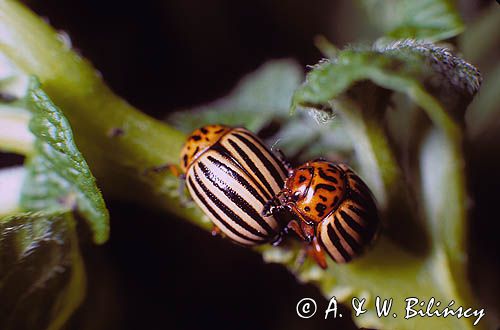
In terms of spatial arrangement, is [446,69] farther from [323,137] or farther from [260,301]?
[260,301]

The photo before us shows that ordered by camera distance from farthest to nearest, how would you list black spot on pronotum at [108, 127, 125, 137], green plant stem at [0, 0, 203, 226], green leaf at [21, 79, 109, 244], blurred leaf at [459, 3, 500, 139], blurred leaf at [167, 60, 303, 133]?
blurred leaf at [459, 3, 500, 139], blurred leaf at [167, 60, 303, 133], black spot on pronotum at [108, 127, 125, 137], green plant stem at [0, 0, 203, 226], green leaf at [21, 79, 109, 244]

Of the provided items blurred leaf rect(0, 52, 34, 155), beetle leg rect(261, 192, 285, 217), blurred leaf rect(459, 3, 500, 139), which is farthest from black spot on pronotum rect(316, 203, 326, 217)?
blurred leaf rect(459, 3, 500, 139)

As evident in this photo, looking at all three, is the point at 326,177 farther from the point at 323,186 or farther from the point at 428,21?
the point at 428,21

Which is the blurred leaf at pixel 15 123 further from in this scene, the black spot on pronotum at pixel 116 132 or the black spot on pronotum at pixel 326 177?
the black spot on pronotum at pixel 326 177

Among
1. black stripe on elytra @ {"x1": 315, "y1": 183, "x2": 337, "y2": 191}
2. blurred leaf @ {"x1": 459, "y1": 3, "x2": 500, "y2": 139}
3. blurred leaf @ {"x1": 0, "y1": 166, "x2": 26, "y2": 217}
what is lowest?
blurred leaf @ {"x1": 0, "y1": 166, "x2": 26, "y2": 217}

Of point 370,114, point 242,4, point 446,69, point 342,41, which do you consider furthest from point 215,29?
point 446,69
